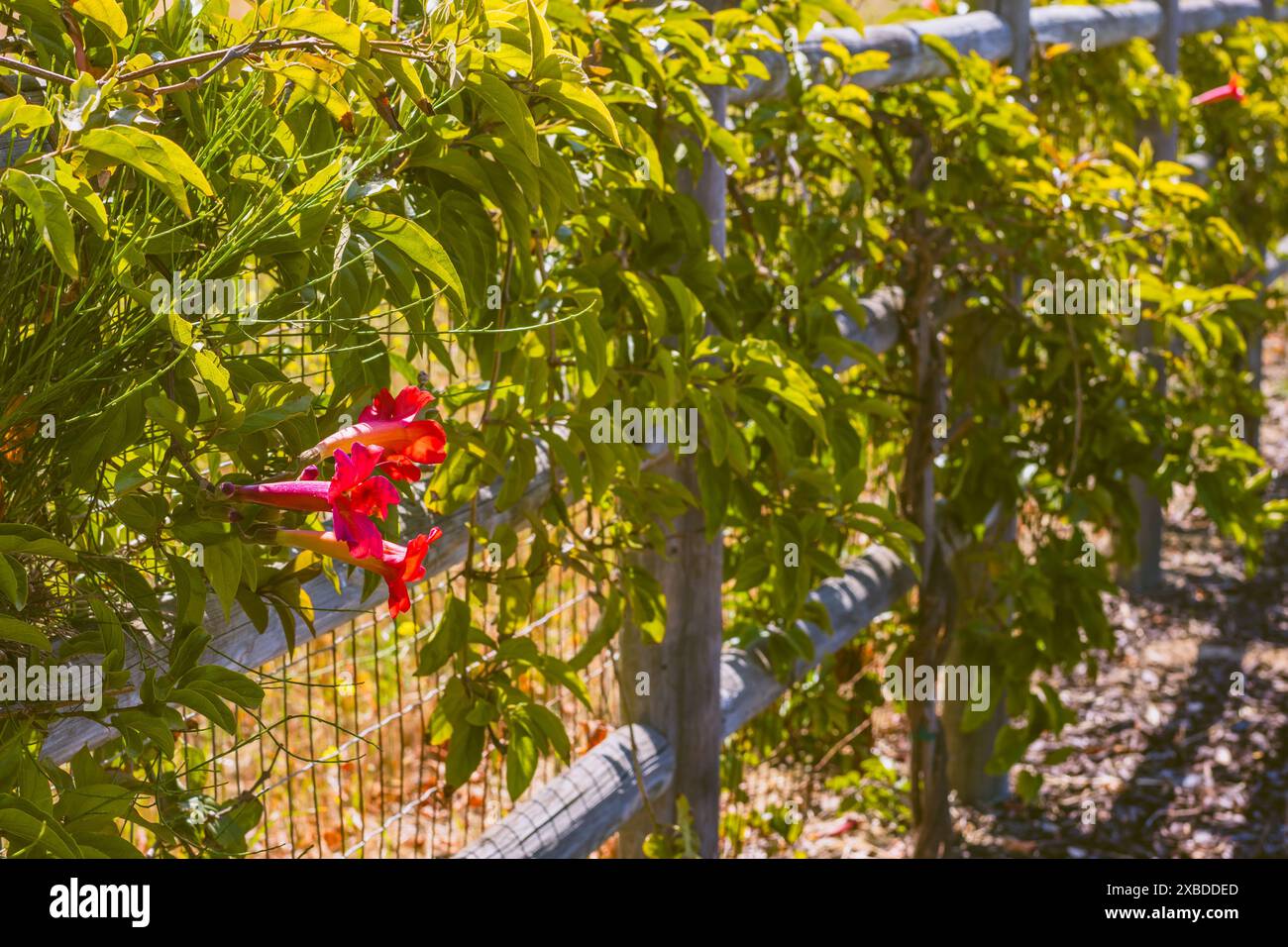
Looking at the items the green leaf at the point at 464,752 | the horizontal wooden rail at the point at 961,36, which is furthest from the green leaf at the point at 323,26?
the horizontal wooden rail at the point at 961,36

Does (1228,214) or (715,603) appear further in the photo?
(1228,214)

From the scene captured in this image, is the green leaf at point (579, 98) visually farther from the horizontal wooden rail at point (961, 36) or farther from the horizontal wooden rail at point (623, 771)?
the horizontal wooden rail at point (961, 36)

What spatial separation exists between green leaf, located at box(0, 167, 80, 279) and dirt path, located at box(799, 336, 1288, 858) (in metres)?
2.92

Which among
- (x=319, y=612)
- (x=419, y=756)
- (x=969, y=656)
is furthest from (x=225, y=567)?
(x=969, y=656)

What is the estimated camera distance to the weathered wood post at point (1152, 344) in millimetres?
4562

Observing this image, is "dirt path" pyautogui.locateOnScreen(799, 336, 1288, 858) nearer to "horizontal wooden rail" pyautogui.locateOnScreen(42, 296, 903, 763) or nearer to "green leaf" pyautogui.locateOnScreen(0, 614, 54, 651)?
"horizontal wooden rail" pyautogui.locateOnScreen(42, 296, 903, 763)

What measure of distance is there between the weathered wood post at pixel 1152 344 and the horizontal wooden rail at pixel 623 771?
1906 mm

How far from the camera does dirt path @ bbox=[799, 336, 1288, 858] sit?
11.3ft

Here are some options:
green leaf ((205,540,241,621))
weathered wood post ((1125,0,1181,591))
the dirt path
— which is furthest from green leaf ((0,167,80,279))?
weathered wood post ((1125,0,1181,591))

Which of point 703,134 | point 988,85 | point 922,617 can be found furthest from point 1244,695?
point 703,134

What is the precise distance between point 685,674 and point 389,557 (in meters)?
1.47

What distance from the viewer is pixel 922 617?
9.85 feet
